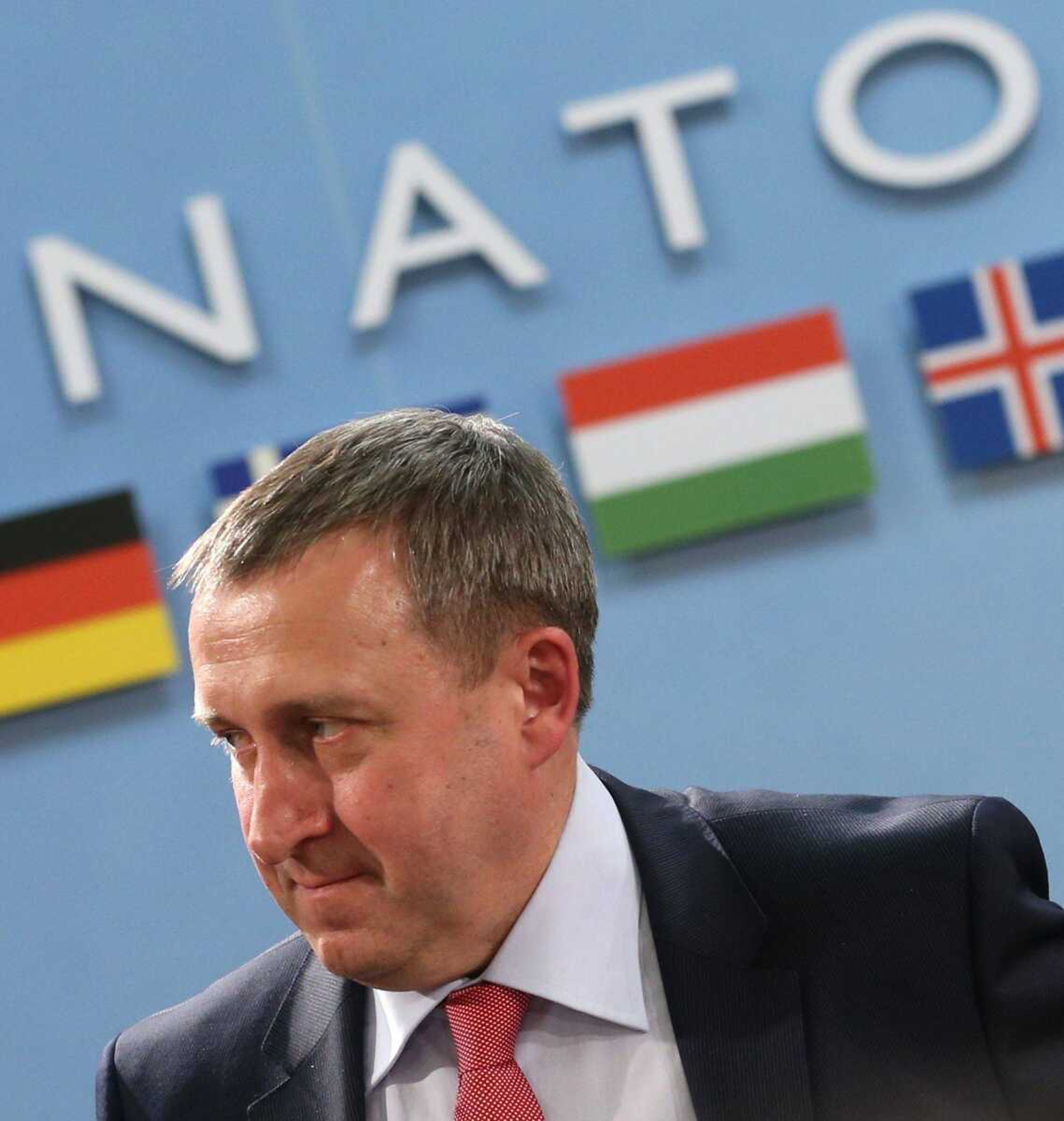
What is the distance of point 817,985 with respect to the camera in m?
1.40

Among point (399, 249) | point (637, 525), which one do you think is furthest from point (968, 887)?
point (399, 249)

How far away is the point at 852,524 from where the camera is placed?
8.80ft

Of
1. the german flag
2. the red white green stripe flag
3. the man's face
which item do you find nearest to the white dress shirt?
the man's face

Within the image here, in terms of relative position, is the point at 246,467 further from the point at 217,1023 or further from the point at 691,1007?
the point at 691,1007

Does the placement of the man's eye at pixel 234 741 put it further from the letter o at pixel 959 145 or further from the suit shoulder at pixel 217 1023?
the letter o at pixel 959 145

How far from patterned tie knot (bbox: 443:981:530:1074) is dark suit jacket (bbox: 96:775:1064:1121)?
8cm

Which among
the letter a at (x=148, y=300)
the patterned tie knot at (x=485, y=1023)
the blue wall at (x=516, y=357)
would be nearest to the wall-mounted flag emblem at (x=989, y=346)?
the blue wall at (x=516, y=357)

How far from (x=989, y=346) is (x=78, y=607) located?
1481mm

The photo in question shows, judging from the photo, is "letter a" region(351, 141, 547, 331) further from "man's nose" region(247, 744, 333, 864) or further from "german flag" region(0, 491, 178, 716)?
"man's nose" region(247, 744, 333, 864)

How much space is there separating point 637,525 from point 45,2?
Answer: 1.29 meters

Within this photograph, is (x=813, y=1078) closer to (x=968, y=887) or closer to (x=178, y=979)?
(x=968, y=887)

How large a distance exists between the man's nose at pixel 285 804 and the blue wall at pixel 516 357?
1478 millimetres

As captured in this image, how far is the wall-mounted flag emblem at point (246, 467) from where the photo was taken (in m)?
2.70

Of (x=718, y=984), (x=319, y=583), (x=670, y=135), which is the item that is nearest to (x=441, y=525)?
(x=319, y=583)
